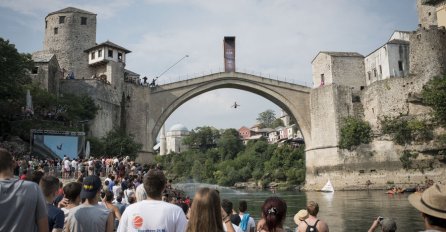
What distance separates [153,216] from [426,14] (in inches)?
1905

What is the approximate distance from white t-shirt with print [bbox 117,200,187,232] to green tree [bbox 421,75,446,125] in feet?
118

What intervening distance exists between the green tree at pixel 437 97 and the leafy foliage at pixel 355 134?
551cm

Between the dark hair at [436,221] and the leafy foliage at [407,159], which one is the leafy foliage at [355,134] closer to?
the leafy foliage at [407,159]

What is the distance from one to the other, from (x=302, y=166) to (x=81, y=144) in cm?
3588

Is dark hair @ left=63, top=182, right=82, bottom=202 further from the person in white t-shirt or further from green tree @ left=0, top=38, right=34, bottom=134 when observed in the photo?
green tree @ left=0, top=38, right=34, bottom=134

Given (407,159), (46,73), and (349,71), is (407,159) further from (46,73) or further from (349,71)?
(46,73)

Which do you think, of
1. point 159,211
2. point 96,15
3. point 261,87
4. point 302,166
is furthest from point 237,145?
point 159,211

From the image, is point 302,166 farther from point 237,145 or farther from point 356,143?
point 237,145

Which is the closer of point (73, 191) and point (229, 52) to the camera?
point (73, 191)

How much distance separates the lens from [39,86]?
1181 inches

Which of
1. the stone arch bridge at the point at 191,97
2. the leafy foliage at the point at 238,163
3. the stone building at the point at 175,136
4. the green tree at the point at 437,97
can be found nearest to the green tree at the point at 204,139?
the leafy foliage at the point at 238,163

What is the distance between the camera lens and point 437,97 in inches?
1361

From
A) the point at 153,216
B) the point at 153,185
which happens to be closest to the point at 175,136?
the point at 153,185

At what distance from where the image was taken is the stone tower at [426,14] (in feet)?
144
